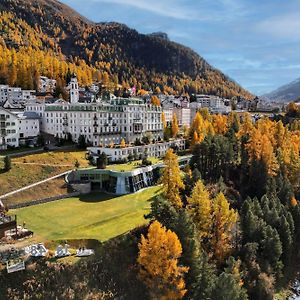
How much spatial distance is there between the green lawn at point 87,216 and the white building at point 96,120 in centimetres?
2862

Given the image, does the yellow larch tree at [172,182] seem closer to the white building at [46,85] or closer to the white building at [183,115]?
the white building at [183,115]

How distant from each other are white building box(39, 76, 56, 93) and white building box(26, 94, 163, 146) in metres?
45.2

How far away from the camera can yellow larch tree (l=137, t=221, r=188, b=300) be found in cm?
4591

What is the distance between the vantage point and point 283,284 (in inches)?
2336

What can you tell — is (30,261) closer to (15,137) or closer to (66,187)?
(66,187)

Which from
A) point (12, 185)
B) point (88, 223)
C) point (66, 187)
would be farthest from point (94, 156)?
point (88, 223)

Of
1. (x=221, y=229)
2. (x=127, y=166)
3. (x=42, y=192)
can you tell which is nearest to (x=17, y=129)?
(x=42, y=192)

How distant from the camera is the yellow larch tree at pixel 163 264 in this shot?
45906mm

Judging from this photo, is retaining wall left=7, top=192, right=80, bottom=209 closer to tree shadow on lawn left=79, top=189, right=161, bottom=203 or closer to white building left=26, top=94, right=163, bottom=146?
tree shadow on lawn left=79, top=189, right=161, bottom=203

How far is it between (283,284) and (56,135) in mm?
63652

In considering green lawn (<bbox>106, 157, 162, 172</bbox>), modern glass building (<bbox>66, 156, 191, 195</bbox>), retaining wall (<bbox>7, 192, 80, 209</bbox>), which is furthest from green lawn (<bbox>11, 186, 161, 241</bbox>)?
green lawn (<bbox>106, 157, 162, 172</bbox>)

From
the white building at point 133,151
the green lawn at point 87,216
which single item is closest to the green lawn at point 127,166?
the white building at point 133,151

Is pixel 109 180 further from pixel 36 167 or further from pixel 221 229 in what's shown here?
pixel 221 229

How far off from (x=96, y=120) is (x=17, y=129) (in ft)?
62.0
